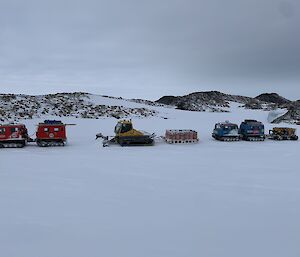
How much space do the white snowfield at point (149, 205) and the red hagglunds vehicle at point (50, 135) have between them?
3.31 meters

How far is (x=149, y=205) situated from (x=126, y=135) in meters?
12.1

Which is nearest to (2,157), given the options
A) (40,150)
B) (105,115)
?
(40,150)

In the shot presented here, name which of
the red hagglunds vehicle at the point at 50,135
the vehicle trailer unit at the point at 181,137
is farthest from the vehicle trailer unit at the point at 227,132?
the red hagglunds vehicle at the point at 50,135

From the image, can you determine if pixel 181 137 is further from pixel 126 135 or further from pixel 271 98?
pixel 271 98

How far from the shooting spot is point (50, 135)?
67.3 ft

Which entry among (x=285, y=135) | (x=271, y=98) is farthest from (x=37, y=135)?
(x=271, y=98)

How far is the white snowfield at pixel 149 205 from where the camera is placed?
6.78 metres

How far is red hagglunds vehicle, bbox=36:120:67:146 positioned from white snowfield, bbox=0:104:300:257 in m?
3.31

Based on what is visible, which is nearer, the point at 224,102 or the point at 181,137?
the point at 181,137

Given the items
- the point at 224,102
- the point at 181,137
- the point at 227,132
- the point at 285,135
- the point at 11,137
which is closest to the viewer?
the point at 11,137

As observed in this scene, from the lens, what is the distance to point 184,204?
918 centimetres

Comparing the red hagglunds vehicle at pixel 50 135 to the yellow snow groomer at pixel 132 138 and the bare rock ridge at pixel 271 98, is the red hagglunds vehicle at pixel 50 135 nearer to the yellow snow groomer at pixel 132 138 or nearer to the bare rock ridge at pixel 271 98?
the yellow snow groomer at pixel 132 138

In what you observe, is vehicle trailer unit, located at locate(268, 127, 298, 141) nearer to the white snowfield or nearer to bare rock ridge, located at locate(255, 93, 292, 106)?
the white snowfield

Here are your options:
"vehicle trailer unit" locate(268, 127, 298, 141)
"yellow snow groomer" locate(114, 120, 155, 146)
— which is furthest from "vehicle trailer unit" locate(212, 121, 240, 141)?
"yellow snow groomer" locate(114, 120, 155, 146)
